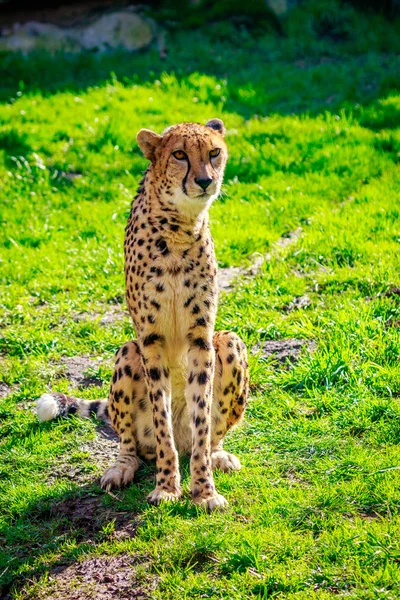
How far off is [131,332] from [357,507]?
2.28 m

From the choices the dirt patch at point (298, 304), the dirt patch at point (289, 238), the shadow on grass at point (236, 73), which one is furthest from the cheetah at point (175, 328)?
the shadow on grass at point (236, 73)

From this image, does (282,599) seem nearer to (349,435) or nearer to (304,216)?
(349,435)

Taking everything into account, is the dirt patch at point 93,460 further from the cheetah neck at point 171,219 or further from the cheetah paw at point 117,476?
the cheetah neck at point 171,219

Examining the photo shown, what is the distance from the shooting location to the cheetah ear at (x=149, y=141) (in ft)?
12.7

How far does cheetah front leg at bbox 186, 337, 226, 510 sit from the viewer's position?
3.71 m

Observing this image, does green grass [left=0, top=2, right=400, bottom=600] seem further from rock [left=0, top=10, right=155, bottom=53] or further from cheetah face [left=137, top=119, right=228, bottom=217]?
cheetah face [left=137, top=119, right=228, bottom=217]

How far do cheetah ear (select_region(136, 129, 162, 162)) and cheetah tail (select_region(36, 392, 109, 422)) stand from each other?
1.28 m

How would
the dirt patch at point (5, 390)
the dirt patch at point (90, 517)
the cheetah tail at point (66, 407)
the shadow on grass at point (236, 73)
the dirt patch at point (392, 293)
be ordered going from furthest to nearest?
the shadow on grass at point (236, 73) < the dirt patch at point (392, 293) < the dirt patch at point (5, 390) < the cheetah tail at point (66, 407) < the dirt patch at point (90, 517)

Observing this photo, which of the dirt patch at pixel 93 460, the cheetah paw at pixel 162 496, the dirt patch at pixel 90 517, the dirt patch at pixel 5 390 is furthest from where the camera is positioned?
the dirt patch at pixel 5 390

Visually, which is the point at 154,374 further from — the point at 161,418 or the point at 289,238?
the point at 289,238

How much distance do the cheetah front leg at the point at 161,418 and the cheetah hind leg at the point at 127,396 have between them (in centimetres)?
18

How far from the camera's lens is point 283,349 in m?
5.01

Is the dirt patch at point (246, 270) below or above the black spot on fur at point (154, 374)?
below

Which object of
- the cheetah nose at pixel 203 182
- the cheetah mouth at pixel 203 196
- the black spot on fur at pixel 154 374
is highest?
the cheetah nose at pixel 203 182
